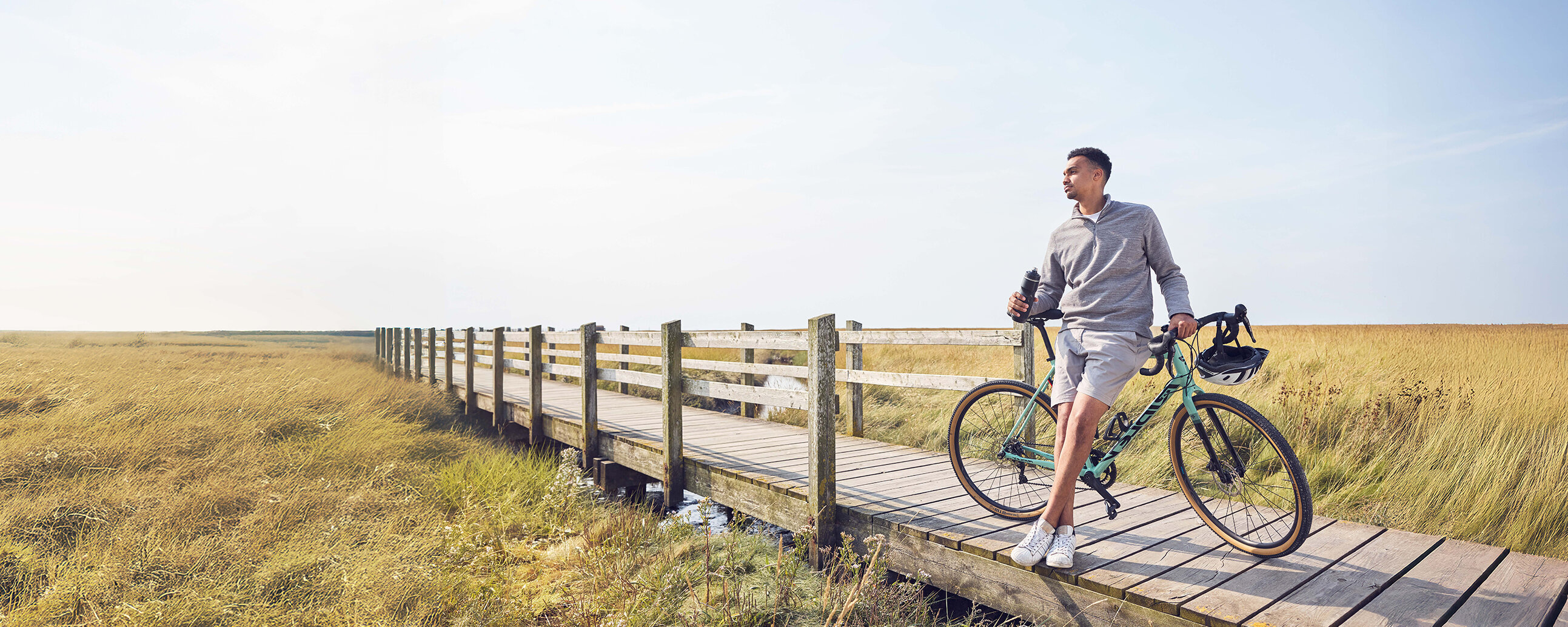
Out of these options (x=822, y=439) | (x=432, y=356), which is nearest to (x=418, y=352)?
(x=432, y=356)

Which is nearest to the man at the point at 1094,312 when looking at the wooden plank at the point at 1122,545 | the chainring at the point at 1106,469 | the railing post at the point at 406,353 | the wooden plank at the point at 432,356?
the wooden plank at the point at 1122,545

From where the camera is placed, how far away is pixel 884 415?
9.12m

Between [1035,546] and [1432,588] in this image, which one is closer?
[1432,588]

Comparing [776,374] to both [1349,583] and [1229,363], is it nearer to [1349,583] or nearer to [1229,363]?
[1229,363]

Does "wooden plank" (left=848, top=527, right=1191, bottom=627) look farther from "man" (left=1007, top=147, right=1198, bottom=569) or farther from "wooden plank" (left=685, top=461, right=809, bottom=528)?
"wooden plank" (left=685, top=461, right=809, bottom=528)

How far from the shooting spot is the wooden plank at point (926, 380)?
5355 millimetres

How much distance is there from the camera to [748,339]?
5.20 meters

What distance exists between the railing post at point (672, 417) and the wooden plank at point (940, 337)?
4.32 feet

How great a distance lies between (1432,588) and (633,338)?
18.0ft

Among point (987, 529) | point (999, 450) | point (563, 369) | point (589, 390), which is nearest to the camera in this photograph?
point (987, 529)

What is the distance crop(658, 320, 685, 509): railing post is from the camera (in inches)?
225

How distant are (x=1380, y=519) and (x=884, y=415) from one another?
5247mm

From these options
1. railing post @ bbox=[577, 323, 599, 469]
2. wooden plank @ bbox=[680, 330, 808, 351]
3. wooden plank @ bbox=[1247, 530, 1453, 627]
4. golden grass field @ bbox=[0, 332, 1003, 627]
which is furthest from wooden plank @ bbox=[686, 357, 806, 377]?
wooden plank @ bbox=[1247, 530, 1453, 627]

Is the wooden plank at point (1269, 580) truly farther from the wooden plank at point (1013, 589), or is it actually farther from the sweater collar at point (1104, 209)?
the sweater collar at point (1104, 209)
